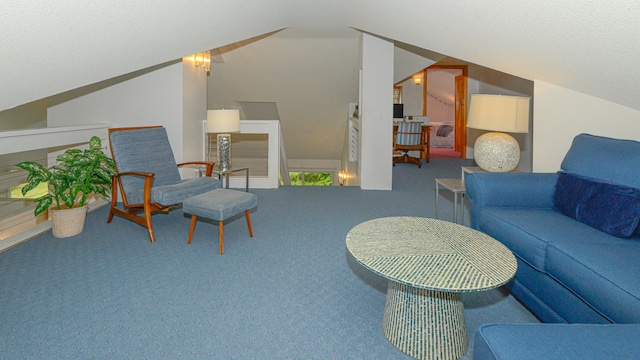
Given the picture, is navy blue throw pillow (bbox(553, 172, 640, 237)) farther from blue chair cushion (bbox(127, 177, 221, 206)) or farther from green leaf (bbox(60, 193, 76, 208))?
green leaf (bbox(60, 193, 76, 208))

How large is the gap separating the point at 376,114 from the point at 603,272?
416cm

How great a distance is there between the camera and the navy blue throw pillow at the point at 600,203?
2105mm

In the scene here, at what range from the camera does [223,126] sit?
15.8 feet

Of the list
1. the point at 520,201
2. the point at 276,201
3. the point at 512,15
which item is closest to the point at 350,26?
the point at 276,201

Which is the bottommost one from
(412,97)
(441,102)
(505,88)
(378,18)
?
(505,88)

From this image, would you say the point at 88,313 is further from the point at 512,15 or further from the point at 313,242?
the point at 512,15

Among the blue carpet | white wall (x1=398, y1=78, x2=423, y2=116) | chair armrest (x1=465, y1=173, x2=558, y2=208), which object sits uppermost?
white wall (x1=398, y1=78, x2=423, y2=116)

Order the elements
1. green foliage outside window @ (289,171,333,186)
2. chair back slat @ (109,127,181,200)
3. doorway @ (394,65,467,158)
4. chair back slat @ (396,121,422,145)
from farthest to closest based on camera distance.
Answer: green foliage outside window @ (289,171,333,186)
doorway @ (394,65,467,158)
chair back slat @ (396,121,422,145)
chair back slat @ (109,127,181,200)

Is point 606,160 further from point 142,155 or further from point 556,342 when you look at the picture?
point 142,155

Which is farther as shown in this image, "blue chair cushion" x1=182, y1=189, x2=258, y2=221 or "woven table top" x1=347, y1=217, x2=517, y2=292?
"blue chair cushion" x1=182, y1=189, x2=258, y2=221

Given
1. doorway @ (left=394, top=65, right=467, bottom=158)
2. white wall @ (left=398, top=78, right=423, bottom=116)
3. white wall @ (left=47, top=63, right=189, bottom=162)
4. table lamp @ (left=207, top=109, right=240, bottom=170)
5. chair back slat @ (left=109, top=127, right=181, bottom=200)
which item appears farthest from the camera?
white wall @ (left=398, top=78, right=423, bottom=116)

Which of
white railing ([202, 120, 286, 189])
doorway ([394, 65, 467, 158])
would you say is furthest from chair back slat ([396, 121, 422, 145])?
white railing ([202, 120, 286, 189])

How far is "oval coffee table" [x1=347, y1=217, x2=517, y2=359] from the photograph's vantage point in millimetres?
1662

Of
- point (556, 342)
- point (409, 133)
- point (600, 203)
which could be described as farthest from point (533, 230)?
point (409, 133)
